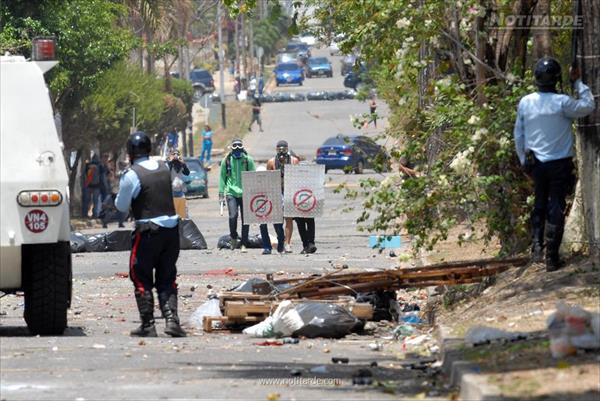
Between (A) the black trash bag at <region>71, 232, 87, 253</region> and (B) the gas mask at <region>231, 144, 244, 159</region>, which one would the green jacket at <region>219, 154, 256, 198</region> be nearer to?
(B) the gas mask at <region>231, 144, 244, 159</region>

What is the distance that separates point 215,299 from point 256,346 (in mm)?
2299

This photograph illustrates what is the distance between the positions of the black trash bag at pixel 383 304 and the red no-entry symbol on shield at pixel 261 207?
9.90 meters

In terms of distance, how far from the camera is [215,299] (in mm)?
14922

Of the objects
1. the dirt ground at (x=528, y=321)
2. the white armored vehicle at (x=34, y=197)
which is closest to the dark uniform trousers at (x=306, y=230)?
the dirt ground at (x=528, y=321)

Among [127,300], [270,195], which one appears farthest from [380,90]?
[127,300]

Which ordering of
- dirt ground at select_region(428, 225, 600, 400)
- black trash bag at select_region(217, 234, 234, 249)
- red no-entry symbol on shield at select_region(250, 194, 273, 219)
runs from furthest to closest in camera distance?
black trash bag at select_region(217, 234, 234, 249) < red no-entry symbol on shield at select_region(250, 194, 273, 219) < dirt ground at select_region(428, 225, 600, 400)

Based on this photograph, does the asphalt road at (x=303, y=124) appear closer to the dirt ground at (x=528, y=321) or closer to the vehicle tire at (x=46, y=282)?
the dirt ground at (x=528, y=321)

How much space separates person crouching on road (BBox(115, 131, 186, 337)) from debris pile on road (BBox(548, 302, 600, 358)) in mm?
4121

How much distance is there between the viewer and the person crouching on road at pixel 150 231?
13242 millimetres

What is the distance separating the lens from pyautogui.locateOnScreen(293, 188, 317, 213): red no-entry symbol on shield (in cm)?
2472

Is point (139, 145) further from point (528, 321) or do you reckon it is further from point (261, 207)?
point (261, 207)

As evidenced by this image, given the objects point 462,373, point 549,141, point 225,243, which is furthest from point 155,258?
point 225,243

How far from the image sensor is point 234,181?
983 inches

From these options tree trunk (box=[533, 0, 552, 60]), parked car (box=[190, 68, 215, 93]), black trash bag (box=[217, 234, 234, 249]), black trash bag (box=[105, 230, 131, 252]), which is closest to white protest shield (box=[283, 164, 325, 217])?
black trash bag (box=[217, 234, 234, 249])
